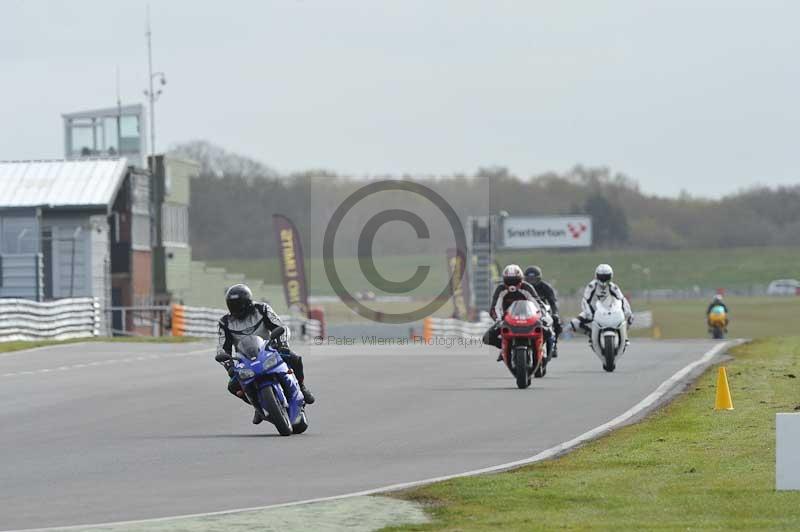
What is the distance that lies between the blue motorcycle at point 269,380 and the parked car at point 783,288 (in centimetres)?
10549

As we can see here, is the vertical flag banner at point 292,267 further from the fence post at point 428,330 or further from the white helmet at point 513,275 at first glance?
the white helmet at point 513,275

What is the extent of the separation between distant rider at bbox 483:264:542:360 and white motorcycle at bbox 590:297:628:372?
362cm

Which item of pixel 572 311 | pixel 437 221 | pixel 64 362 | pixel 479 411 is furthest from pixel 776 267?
pixel 479 411

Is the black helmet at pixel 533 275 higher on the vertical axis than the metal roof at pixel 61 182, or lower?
lower

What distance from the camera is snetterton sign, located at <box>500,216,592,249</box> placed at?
279 ft

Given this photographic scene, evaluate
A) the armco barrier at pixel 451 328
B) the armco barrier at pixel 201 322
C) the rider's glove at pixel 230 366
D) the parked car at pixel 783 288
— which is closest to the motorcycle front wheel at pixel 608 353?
the rider's glove at pixel 230 366

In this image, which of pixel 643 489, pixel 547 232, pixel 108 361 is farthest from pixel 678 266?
pixel 643 489

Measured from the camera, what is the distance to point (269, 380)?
1537 centimetres

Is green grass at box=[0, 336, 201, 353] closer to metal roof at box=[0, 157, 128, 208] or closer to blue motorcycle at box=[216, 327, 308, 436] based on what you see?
metal roof at box=[0, 157, 128, 208]

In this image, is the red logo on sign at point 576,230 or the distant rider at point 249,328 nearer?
the distant rider at point 249,328

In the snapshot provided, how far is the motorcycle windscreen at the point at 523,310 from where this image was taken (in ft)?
72.0

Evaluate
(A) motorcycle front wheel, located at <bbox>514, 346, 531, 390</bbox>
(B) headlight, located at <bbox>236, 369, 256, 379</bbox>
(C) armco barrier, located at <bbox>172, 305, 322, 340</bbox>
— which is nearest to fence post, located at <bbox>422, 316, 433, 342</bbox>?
(C) armco barrier, located at <bbox>172, 305, 322, 340</bbox>

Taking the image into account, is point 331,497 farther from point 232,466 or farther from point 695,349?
point 695,349

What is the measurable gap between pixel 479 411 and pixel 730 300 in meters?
99.1
